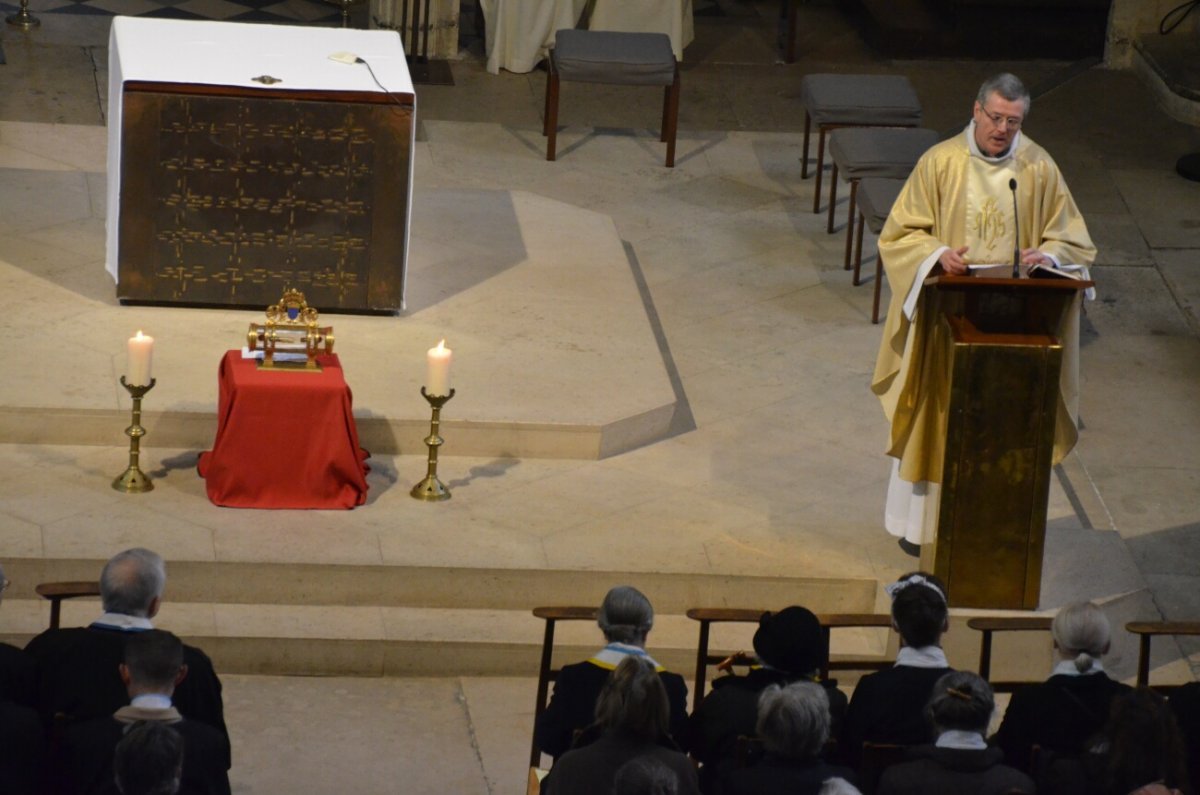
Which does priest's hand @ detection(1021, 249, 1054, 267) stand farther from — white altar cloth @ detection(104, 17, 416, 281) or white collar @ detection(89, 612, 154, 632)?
white collar @ detection(89, 612, 154, 632)

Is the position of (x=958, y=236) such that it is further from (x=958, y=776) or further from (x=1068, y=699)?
(x=958, y=776)

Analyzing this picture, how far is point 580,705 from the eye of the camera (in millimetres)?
5758

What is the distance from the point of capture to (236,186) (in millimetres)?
9055

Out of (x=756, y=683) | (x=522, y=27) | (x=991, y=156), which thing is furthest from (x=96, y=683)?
(x=522, y=27)

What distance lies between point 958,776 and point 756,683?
25.5 inches

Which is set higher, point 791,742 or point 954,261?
point 954,261

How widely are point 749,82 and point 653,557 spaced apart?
20.6ft

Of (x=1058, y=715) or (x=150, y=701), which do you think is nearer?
(x=150, y=701)

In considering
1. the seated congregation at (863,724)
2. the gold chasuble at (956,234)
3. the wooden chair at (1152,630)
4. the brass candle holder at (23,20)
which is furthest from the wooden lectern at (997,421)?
the brass candle holder at (23,20)

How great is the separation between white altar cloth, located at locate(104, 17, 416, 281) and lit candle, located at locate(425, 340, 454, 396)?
4.48ft

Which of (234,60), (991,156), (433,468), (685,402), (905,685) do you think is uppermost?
(991,156)

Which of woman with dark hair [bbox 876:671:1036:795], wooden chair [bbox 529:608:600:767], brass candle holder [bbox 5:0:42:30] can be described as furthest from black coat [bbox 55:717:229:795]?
brass candle holder [bbox 5:0:42:30]

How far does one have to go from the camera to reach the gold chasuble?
24.4ft

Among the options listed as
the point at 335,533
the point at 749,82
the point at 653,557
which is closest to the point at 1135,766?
the point at 653,557
